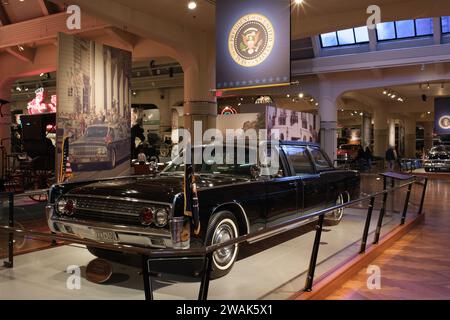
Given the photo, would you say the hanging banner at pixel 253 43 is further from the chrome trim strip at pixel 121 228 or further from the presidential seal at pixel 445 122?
the presidential seal at pixel 445 122

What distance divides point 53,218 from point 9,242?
55 cm

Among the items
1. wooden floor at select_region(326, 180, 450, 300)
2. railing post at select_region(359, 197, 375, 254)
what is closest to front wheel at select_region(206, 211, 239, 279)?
wooden floor at select_region(326, 180, 450, 300)

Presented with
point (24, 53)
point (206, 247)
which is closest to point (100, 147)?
point (206, 247)

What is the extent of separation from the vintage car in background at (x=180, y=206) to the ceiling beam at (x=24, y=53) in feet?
40.1

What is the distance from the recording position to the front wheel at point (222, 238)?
3.67 m

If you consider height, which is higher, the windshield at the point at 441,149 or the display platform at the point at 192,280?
the windshield at the point at 441,149

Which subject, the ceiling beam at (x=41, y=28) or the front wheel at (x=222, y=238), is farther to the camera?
the ceiling beam at (x=41, y=28)

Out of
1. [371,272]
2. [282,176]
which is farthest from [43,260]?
[371,272]

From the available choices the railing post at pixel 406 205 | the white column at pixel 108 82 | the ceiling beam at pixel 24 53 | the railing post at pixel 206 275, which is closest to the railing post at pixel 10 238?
the railing post at pixel 206 275

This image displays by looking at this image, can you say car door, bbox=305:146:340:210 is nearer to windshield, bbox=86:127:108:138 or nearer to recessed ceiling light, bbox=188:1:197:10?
windshield, bbox=86:127:108:138

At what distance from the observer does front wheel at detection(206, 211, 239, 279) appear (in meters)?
3.67

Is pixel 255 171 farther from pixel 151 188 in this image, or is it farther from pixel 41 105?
pixel 41 105

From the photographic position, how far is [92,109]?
845cm

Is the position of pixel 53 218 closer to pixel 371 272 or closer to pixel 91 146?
pixel 371 272
